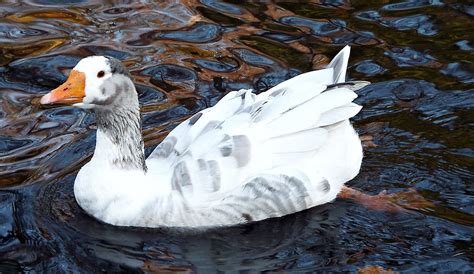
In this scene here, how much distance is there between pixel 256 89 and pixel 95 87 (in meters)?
2.75

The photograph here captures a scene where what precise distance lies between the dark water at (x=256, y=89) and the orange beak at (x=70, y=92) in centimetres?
103

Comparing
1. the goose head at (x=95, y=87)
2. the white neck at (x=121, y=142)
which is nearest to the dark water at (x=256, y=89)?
the white neck at (x=121, y=142)

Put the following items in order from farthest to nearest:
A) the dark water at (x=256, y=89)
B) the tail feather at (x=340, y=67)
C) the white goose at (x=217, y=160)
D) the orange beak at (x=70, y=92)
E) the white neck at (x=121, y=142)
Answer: the tail feather at (x=340, y=67)
the white neck at (x=121, y=142)
the white goose at (x=217, y=160)
the dark water at (x=256, y=89)
the orange beak at (x=70, y=92)

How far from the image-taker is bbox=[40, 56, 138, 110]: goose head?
670 cm

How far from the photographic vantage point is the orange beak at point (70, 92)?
6645 millimetres

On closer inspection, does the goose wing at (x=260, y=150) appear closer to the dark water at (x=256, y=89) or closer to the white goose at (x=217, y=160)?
the white goose at (x=217, y=160)

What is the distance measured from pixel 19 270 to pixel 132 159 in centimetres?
116

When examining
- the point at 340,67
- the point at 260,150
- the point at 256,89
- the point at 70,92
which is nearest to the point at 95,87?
the point at 70,92

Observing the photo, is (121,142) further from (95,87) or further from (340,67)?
(340,67)

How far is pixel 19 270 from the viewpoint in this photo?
671 cm

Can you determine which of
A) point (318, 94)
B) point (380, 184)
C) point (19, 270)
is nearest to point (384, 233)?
point (380, 184)

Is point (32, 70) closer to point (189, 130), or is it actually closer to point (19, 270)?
point (189, 130)

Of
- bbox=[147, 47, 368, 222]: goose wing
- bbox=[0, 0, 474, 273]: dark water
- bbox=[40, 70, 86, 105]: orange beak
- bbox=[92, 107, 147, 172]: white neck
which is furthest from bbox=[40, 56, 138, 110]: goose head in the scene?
bbox=[0, 0, 474, 273]: dark water

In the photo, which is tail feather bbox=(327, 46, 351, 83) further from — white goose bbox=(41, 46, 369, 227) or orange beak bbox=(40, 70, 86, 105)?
orange beak bbox=(40, 70, 86, 105)
